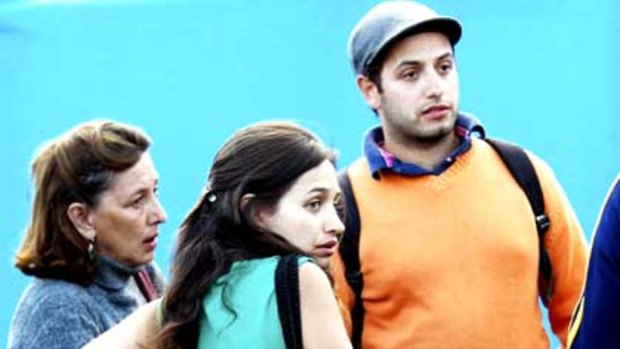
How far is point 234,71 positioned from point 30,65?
0.68 meters

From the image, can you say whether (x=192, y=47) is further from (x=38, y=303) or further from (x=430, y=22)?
(x=38, y=303)

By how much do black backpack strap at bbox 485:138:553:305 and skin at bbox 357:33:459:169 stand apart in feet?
0.43

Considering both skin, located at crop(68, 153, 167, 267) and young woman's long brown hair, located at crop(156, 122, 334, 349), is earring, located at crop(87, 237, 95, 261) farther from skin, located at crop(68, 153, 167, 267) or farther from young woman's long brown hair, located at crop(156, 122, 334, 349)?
young woman's long brown hair, located at crop(156, 122, 334, 349)

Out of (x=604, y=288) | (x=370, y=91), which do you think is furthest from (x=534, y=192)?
(x=604, y=288)

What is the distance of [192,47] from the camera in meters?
4.64

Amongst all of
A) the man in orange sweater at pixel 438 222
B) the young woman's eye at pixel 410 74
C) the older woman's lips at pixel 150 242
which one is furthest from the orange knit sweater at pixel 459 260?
the older woman's lips at pixel 150 242

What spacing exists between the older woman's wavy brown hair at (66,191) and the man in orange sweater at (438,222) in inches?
20.7

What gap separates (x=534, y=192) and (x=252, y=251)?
0.99 m

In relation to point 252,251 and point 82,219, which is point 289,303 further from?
point 82,219

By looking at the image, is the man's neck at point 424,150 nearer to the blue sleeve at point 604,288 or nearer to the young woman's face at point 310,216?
the young woman's face at point 310,216

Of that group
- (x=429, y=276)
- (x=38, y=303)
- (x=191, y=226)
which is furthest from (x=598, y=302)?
(x=38, y=303)

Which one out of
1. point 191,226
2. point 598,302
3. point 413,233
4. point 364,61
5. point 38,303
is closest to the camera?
point 598,302

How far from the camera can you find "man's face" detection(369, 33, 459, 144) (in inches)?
130

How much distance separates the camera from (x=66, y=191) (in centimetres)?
311
